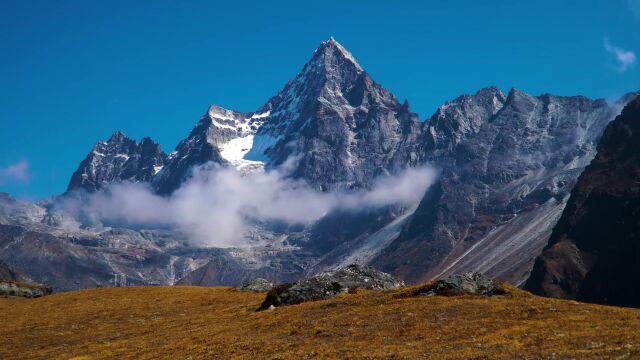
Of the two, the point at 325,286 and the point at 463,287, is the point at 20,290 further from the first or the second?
the point at 463,287

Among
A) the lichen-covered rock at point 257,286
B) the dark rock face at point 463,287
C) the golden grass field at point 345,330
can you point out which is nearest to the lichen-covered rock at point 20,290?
the golden grass field at point 345,330

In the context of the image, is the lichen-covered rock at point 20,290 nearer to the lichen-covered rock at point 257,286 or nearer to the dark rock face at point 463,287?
the lichen-covered rock at point 257,286

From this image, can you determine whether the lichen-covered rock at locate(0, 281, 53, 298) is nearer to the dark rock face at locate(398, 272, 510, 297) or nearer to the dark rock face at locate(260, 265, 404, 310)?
the dark rock face at locate(260, 265, 404, 310)

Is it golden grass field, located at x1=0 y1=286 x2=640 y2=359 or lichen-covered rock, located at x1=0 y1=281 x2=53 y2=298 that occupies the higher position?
lichen-covered rock, located at x1=0 y1=281 x2=53 y2=298

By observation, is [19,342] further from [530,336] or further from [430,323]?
[530,336]

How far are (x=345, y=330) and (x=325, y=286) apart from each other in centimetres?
1703

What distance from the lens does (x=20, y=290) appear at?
3275 inches

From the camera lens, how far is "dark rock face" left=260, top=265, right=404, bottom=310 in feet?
187

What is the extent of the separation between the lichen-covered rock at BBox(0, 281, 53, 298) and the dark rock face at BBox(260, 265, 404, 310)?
39556 mm

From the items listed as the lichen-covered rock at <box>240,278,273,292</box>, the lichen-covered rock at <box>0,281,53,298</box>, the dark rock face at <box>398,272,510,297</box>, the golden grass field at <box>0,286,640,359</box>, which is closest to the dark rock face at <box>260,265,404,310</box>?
the golden grass field at <box>0,286,640,359</box>

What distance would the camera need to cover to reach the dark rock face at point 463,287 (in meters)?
49.5

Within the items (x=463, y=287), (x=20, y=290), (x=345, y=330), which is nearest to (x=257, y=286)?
(x=20, y=290)

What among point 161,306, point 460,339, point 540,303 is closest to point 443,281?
point 540,303

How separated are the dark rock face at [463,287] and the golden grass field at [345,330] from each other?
1485mm
